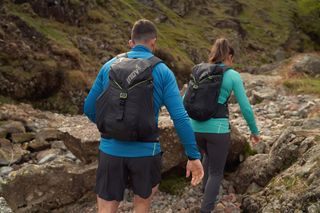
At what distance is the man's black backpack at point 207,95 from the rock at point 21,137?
10.2 m

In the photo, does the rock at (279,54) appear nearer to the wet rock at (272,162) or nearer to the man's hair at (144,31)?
the wet rock at (272,162)

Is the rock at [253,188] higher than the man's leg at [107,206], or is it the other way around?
the man's leg at [107,206]

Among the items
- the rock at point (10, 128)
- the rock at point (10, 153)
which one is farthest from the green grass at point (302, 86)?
the rock at point (10, 153)

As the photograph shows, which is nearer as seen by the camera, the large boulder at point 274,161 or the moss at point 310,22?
the large boulder at point 274,161

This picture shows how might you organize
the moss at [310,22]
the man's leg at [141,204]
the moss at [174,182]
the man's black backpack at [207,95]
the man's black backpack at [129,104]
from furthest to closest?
the moss at [310,22]
the moss at [174,182]
the man's black backpack at [207,95]
the man's leg at [141,204]
the man's black backpack at [129,104]

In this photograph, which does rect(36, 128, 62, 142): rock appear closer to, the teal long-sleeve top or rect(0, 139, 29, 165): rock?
rect(0, 139, 29, 165): rock

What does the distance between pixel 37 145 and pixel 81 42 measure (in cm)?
1684

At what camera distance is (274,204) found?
5.95m

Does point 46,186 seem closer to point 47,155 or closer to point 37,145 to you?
point 47,155

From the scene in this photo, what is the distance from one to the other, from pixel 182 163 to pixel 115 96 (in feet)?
14.5

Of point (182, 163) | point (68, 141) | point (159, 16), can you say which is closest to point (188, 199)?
point (182, 163)

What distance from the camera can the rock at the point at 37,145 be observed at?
1399 cm

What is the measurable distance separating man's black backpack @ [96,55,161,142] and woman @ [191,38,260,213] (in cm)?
193

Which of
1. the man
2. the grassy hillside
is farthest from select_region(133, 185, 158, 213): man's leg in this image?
the grassy hillside
